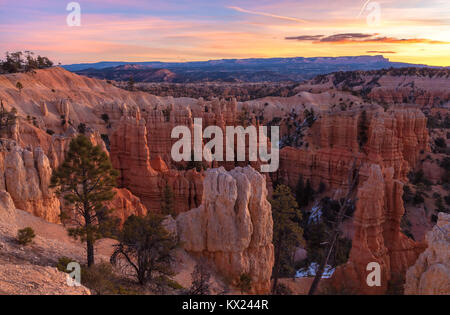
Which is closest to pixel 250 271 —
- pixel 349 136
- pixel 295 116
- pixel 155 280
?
pixel 155 280

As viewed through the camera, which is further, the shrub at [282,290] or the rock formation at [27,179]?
the rock formation at [27,179]

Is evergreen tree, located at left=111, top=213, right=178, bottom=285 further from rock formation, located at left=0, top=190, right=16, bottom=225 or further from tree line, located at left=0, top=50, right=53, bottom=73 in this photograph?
tree line, located at left=0, top=50, right=53, bottom=73

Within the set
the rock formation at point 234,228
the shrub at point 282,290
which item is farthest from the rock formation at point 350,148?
the rock formation at point 234,228

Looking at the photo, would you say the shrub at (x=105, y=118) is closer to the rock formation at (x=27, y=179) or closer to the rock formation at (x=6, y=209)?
the rock formation at (x=27, y=179)

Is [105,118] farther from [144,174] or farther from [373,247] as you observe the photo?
[373,247]

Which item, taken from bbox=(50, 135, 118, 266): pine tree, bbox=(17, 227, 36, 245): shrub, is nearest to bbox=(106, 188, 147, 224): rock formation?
bbox=(17, 227, 36, 245): shrub
